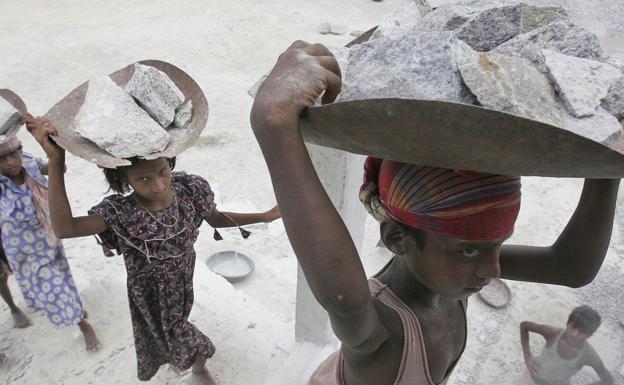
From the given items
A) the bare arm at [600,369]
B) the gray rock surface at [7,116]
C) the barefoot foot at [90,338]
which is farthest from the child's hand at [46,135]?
the bare arm at [600,369]

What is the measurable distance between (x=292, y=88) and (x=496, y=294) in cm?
376

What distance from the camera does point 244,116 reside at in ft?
23.5

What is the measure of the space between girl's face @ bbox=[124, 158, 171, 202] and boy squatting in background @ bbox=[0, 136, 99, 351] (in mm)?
1036

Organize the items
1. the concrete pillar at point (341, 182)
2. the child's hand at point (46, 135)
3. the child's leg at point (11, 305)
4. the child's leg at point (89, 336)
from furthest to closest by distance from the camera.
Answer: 1. the child's leg at point (11, 305)
2. the child's leg at point (89, 336)
3. the concrete pillar at point (341, 182)
4. the child's hand at point (46, 135)

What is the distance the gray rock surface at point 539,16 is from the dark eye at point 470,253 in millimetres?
640

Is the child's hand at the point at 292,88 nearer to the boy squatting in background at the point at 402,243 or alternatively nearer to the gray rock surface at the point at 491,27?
the boy squatting in background at the point at 402,243

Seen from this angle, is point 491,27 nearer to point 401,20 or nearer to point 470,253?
point 401,20

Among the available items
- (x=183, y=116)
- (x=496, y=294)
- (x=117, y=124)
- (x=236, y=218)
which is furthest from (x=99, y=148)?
(x=496, y=294)

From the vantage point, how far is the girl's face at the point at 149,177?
6.93 ft

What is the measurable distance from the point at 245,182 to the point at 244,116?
1852 millimetres

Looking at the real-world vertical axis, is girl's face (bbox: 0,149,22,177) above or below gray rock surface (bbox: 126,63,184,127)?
below

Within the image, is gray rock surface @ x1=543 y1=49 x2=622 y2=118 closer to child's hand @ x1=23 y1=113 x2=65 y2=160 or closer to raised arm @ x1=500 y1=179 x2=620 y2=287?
raised arm @ x1=500 y1=179 x2=620 y2=287

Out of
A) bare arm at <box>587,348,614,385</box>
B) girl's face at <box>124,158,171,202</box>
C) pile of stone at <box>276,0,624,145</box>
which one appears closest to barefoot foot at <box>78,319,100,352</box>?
girl's face at <box>124,158,171,202</box>

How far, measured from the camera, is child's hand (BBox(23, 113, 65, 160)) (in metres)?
1.92
